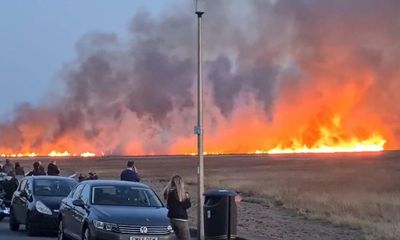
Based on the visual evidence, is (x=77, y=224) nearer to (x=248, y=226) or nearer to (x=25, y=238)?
(x=25, y=238)

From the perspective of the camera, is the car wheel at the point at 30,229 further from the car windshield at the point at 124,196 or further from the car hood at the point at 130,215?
the car hood at the point at 130,215

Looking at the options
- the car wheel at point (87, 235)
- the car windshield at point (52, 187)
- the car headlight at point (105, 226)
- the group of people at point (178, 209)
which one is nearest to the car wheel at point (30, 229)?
the car windshield at point (52, 187)

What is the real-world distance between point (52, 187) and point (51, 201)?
1.15m

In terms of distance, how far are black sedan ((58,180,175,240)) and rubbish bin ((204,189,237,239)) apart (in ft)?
4.47

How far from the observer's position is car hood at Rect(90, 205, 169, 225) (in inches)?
563

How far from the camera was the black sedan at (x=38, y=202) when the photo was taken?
19.5 m

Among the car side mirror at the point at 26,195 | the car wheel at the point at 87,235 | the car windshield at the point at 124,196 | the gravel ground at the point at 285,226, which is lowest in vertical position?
the gravel ground at the point at 285,226

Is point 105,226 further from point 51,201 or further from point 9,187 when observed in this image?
point 9,187

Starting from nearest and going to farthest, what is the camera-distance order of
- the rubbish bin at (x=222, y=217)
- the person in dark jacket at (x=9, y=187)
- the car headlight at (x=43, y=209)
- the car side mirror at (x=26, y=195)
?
1. the rubbish bin at (x=222, y=217)
2. the car headlight at (x=43, y=209)
3. the car side mirror at (x=26, y=195)
4. the person in dark jacket at (x=9, y=187)

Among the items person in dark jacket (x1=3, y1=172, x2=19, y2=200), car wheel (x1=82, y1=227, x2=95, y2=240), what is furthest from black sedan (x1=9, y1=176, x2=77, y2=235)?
car wheel (x1=82, y1=227, x2=95, y2=240)

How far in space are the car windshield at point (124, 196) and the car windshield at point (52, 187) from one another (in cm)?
504

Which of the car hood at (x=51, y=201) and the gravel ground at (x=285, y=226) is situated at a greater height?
the car hood at (x=51, y=201)

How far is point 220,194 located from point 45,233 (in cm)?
552

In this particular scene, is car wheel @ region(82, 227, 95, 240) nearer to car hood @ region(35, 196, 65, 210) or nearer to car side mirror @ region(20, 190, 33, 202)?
car hood @ region(35, 196, 65, 210)
